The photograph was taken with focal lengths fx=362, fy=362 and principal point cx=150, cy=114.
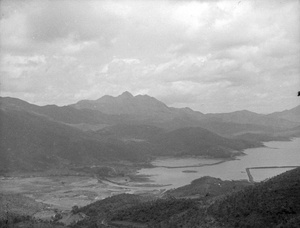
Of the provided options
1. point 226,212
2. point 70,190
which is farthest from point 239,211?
point 70,190

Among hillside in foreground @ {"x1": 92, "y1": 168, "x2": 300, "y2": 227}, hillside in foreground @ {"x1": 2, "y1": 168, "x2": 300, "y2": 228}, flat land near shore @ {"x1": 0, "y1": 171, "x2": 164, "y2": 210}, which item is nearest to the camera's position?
hillside in foreground @ {"x1": 92, "y1": 168, "x2": 300, "y2": 227}

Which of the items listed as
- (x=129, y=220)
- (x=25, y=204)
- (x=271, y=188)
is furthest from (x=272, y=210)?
(x=25, y=204)

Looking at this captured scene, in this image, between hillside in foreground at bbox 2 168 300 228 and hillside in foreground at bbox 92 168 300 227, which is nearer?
hillside in foreground at bbox 92 168 300 227

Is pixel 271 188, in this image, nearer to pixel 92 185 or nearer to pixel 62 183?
pixel 92 185

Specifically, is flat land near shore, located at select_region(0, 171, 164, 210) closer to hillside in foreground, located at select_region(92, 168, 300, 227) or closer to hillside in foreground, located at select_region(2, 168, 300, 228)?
hillside in foreground, located at select_region(2, 168, 300, 228)

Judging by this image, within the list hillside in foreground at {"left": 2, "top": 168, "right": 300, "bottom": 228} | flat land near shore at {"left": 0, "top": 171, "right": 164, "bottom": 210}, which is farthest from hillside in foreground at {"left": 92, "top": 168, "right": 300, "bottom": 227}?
flat land near shore at {"left": 0, "top": 171, "right": 164, "bottom": 210}

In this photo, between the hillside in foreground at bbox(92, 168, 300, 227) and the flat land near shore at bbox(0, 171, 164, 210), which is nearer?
the hillside in foreground at bbox(92, 168, 300, 227)

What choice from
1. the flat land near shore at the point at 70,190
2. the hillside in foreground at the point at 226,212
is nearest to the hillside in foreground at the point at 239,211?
the hillside in foreground at the point at 226,212

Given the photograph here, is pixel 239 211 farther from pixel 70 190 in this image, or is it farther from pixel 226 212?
pixel 70 190

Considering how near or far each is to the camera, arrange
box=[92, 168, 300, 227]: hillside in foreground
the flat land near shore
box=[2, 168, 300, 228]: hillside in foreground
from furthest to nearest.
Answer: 1. the flat land near shore
2. box=[2, 168, 300, 228]: hillside in foreground
3. box=[92, 168, 300, 227]: hillside in foreground

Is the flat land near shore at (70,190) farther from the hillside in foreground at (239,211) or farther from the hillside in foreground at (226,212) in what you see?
the hillside in foreground at (239,211)

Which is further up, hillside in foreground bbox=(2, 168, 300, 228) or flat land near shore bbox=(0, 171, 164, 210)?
hillside in foreground bbox=(2, 168, 300, 228)
